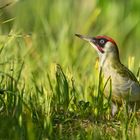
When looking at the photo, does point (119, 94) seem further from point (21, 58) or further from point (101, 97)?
point (21, 58)

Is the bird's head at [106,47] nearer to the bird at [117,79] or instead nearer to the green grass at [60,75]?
the bird at [117,79]

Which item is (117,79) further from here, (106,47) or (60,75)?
(60,75)

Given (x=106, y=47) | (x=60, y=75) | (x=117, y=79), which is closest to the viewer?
(x=60, y=75)

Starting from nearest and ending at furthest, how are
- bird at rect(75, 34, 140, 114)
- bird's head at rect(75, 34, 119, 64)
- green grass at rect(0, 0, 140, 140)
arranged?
green grass at rect(0, 0, 140, 140) → bird at rect(75, 34, 140, 114) → bird's head at rect(75, 34, 119, 64)

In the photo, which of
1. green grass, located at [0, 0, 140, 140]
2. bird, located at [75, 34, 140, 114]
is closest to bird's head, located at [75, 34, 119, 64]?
bird, located at [75, 34, 140, 114]

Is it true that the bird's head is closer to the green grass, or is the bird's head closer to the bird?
the bird

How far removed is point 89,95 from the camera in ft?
22.1

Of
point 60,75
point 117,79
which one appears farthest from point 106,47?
point 60,75

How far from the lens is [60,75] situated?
20.7 ft

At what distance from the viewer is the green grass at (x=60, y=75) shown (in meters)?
5.55

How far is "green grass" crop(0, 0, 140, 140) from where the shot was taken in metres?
5.55

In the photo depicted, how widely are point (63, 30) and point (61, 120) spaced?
3017 mm

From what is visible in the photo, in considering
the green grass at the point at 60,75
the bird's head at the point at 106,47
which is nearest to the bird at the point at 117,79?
the bird's head at the point at 106,47

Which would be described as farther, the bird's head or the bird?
the bird's head
